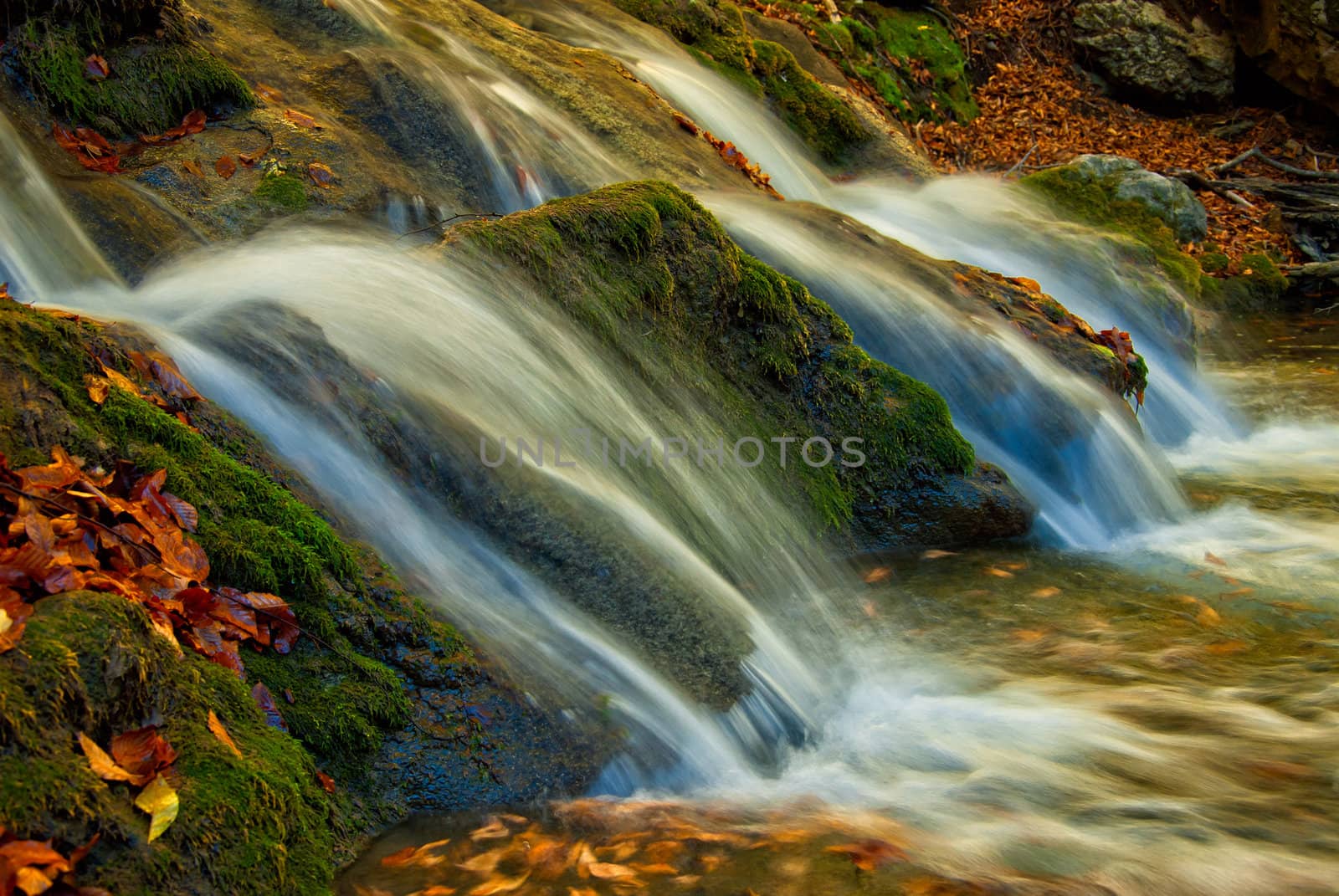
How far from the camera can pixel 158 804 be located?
8.39 feet

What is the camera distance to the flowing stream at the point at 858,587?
362cm

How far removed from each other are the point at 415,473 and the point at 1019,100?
1391 cm

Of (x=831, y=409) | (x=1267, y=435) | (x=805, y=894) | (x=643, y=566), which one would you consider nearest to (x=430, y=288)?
(x=643, y=566)

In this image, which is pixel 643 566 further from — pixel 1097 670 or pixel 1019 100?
pixel 1019 100

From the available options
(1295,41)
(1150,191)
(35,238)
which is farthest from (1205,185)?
(35,238)

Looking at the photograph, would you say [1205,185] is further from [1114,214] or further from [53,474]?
[53,474]

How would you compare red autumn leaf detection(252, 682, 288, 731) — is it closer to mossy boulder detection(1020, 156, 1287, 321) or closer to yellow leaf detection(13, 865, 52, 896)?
yellow leaf detection(13, 865, 52, 896)

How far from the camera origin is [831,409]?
6.05 metres

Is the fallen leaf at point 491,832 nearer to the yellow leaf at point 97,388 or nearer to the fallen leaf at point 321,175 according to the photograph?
the yellow leaf at point 97,388

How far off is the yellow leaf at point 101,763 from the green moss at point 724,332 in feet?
10.4

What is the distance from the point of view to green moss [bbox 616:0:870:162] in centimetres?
1149

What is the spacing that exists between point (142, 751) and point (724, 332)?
3830mm

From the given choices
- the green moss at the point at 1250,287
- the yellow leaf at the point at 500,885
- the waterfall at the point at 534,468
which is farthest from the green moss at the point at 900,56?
the yellow leaf at the point at 500,885

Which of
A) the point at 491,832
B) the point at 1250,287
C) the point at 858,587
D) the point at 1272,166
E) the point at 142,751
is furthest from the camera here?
the point at 1272,166
